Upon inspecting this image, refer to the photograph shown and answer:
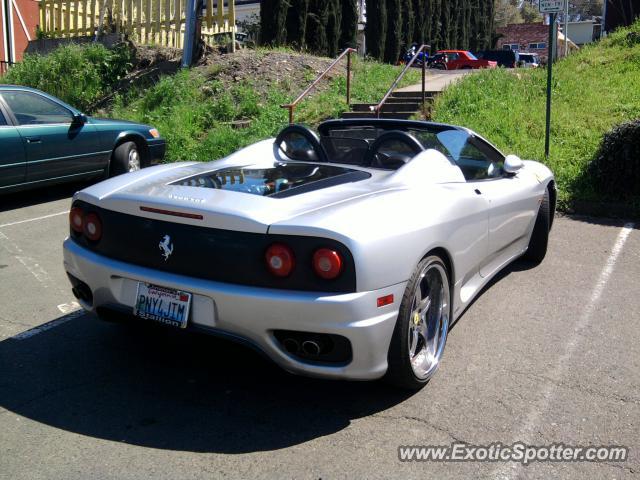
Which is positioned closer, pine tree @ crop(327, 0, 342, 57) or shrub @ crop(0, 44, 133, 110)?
shrub @ crop(0, 44, 133, 110)

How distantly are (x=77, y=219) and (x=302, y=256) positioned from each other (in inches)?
58.2

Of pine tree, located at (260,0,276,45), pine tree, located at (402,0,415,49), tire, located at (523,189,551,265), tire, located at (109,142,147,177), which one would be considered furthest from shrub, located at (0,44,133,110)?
pine tree, located at (402,0,415,49)

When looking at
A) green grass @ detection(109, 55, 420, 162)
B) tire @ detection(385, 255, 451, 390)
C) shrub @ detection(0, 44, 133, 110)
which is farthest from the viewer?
shrub @ detection(0, 44, 133, 110)

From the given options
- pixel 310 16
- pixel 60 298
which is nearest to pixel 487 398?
pixel 60 298

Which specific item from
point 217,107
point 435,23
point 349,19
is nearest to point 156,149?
point 217,107

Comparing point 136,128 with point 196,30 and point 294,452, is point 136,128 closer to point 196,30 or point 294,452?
point 196,30

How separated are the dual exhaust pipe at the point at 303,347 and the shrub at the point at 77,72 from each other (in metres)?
13.0

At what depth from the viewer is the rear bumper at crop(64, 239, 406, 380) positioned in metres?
3.05

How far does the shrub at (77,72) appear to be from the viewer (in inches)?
596

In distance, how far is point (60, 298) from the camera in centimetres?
507

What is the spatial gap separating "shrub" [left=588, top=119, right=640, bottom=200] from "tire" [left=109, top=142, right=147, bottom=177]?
6116 millimetres

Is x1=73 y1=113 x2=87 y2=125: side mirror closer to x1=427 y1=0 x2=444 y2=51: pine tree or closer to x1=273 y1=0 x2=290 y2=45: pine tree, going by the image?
x1=273 y1=0 x2=290 y2=45: pine tree

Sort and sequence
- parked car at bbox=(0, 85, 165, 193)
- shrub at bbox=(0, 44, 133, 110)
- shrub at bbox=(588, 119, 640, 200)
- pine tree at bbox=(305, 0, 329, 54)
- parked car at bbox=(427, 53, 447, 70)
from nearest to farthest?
1. parked car at bbox=(0, 85, 165, 193)
2. shrub at bbox=(588, 119, 640, 200)
3. shrub at bbox=(0, 44, 133, 110)
4. pine tree at bbox=(305, 0, 329, 54)
5. parked car at bbox=(427, 53, 447, 70)

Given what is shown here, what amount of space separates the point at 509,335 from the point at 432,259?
119cm
